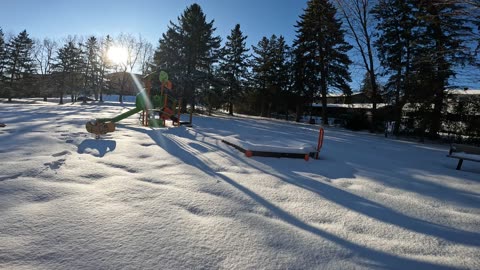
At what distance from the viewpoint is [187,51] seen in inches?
1050

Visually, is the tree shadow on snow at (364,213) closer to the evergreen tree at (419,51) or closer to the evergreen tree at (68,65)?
the evergreen tree at (419,51)

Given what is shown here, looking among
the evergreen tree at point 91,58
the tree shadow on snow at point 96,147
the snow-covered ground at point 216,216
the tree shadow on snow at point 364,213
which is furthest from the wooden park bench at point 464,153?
the evergreen tree at point 91,58

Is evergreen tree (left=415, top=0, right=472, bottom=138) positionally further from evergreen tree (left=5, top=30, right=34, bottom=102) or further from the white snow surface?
evergreen tree (left=5, top=30, right=34, bottom=102)

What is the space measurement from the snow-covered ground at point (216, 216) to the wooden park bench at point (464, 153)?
1792mm

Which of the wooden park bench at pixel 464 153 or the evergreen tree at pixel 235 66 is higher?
the evergreen tree at pixel 235 66

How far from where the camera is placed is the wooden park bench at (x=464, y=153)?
7080 millimetres

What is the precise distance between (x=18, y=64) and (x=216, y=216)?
54.4m

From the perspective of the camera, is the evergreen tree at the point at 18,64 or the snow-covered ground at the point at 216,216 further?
the evergreen tree at the point at 18,64

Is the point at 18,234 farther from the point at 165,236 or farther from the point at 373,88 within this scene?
the point at 373,88

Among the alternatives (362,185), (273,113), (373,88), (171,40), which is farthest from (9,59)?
(362,185)

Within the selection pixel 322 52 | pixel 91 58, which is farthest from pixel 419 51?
pixel 91 58

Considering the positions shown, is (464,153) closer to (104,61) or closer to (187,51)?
(187,51)

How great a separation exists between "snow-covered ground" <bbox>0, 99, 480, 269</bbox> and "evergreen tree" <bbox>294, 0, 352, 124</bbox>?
2346 cm

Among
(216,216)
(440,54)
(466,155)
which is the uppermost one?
(440,54)
